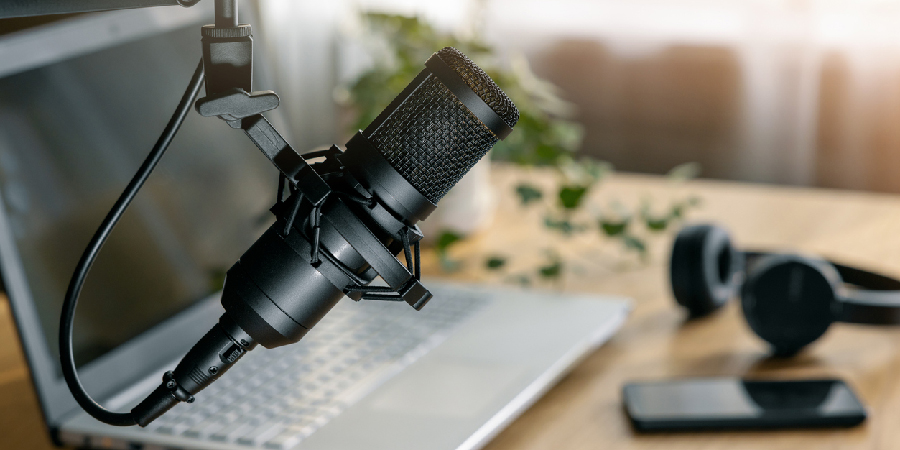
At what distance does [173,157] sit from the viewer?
2.72ft

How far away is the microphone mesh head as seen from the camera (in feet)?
1.49

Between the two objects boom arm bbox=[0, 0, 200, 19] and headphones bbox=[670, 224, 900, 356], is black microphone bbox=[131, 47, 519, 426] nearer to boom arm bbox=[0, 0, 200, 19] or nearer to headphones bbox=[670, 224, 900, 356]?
boom arm bbox=[0, 0, 200, 19]

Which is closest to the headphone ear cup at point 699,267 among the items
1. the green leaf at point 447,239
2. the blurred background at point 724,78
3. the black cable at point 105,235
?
the green leaf at point 447,239

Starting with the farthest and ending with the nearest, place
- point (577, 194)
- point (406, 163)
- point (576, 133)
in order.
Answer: point (576, 133) < point (577, 194) < point (406, 163)

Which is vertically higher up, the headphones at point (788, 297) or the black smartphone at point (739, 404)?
the headphones at point (788, 297)

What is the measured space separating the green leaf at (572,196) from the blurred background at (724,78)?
1.28 m

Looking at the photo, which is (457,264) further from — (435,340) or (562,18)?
A: (562,18)

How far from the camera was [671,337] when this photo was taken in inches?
34.6

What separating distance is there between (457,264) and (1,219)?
0.52m

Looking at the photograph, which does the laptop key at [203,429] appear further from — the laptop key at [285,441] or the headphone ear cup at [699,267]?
the headphone ear cup at [699,267]

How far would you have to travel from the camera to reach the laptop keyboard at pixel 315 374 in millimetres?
651

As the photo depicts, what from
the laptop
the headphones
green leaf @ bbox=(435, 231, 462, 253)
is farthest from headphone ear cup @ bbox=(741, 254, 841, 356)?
green leaf @ bbox=(435, 231, 462, 253)

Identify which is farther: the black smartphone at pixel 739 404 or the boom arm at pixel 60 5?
the black smartphone at pixel 739 404

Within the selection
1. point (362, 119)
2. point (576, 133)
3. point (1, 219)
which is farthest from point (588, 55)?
point (1, 219)
